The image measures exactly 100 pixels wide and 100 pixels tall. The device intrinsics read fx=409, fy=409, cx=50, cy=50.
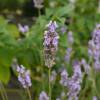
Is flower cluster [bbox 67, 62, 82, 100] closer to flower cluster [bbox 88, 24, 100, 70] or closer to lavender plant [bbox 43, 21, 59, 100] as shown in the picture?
flower cluster [bbox 88, 24, 100, 70]

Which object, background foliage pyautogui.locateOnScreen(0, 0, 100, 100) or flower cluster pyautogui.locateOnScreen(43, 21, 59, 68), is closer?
flower cluster pyautogui.locateOnScreen(43, 21, 59, 68)

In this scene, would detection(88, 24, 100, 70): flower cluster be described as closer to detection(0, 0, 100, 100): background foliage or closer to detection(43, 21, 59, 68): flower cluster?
detection(0, 0, 100, 100): background foliage

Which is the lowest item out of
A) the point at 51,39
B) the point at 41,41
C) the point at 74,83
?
the point at 74,83

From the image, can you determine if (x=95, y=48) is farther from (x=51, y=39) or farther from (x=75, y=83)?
(x=51, y=39)

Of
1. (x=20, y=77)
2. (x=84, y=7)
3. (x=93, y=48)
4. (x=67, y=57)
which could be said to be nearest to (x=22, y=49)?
(x=67, y=57)

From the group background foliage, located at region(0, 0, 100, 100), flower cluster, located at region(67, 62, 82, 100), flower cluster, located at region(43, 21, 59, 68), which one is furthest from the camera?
background foliage, located at region(0, 0, 100, 100)

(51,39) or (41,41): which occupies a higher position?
(51,39)

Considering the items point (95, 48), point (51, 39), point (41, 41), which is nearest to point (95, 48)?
point (95, 48)

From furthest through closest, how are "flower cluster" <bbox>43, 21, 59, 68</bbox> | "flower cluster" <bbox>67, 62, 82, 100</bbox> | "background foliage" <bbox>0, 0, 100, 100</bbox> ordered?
"background foliage" <bbox>0, 0, 100, 100</bbox> < "flower cluster" <bbox>67, 62, 82, 100</bbox> < "flower cluster" <bbox>43, 21, 59, 68</bbox>

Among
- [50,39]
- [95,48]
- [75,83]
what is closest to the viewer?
[50,39]

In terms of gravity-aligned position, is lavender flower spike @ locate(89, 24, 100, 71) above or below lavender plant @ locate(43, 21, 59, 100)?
below

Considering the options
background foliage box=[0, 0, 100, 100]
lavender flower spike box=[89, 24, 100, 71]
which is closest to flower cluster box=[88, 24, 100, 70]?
lavender flower spike box=[89, 24, 100, 71]
